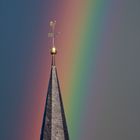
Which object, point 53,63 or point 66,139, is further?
point 53,63

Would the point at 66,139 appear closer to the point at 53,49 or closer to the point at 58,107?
the point at 58,107

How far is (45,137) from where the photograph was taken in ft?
64.1

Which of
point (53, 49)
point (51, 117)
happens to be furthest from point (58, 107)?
Result: point (53, 49)

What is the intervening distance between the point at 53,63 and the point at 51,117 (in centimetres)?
355

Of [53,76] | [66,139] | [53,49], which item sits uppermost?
[53,49]

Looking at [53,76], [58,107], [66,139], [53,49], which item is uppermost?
[53,49]

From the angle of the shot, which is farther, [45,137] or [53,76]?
[53,76]

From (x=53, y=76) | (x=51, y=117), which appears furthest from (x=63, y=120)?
(x=53, y=76)

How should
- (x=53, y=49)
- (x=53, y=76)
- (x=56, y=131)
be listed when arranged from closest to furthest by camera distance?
(x=56, y=131)
(x=53, y=76)
(x=53, y=49)

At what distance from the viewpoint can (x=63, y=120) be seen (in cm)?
1991

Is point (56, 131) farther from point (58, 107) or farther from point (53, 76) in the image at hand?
point (53, 76)

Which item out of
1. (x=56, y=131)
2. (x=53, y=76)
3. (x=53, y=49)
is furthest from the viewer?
(x=53, y=49)

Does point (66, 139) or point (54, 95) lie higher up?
point (54, 95)

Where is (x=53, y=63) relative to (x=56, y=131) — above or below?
above
